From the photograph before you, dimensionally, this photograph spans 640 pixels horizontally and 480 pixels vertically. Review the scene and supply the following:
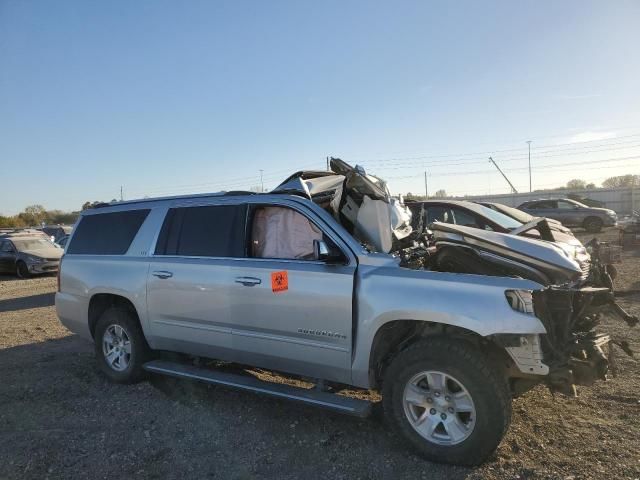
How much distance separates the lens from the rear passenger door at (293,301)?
4129 mm

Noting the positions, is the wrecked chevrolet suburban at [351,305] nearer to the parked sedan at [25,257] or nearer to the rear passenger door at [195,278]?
the rear passenger door at [195,278]

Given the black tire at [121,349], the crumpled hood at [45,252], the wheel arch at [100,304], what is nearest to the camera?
the black tire at [121,349]

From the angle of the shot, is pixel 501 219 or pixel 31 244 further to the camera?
pixel 31 244

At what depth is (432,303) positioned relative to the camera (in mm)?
3709

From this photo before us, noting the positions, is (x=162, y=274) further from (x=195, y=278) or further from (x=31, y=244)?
(x=31, y=244)

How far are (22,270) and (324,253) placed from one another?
60.6ft

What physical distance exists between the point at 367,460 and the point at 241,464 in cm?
92

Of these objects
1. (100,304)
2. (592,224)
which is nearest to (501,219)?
(100,304)

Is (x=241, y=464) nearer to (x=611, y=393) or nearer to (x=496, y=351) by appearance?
(x=496, y=351)

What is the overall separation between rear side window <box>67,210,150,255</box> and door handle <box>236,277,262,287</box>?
5.70 ft

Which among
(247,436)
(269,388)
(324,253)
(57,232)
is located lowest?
(247,436)

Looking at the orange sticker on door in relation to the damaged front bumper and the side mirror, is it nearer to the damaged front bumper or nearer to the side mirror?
the side mirror

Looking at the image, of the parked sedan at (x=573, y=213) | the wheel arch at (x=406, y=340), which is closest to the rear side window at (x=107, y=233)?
the wheel arch at (x=406, y=340)

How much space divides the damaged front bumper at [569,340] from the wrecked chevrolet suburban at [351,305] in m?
0.01
